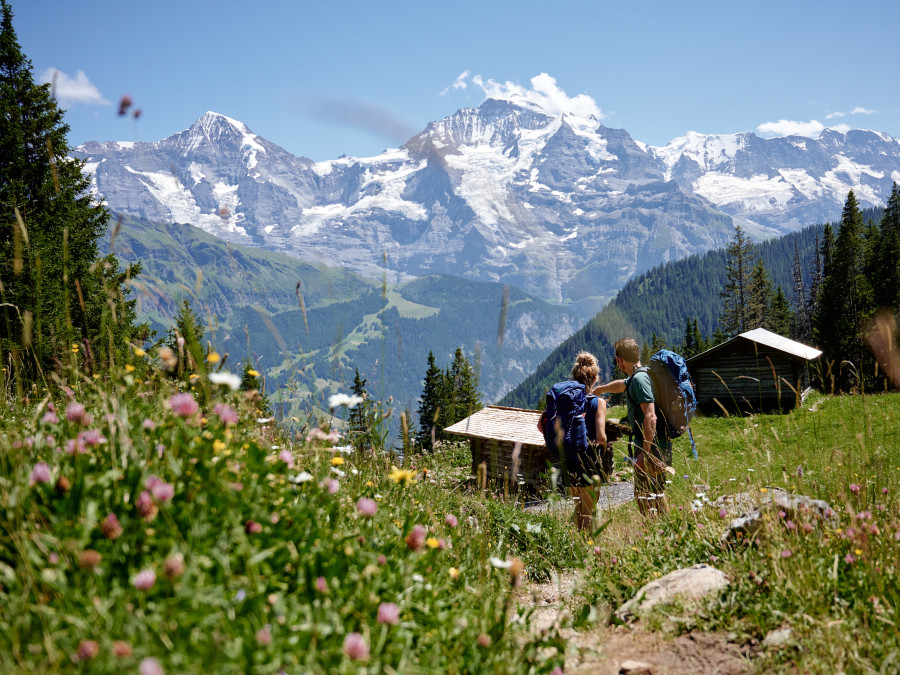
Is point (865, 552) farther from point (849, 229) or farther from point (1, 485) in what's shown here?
point (849, 229)

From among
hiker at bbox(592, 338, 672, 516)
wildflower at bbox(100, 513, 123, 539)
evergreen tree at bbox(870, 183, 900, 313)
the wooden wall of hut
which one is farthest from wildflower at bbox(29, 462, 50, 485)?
evergreen tree at bbox(870, 183, 900, 313)

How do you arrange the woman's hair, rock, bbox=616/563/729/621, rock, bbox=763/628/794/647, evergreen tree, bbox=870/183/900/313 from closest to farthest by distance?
rock, bbox=763/628/794/647, rock, bbox=616/563/729/621, the woman's hair, evergreen tree, bbox=870/183/900/313

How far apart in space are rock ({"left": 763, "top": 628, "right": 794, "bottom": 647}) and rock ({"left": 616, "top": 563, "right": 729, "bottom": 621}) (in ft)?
1.51

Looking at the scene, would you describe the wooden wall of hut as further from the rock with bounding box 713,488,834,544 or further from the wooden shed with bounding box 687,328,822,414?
the rock with bounding box 713,488,834,544

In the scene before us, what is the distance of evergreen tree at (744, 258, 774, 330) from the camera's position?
62344 millimetres

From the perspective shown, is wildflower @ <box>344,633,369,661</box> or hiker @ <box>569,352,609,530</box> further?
hiker @ <box>569,352,609,530</box>

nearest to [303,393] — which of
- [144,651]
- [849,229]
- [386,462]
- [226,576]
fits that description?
[386,462]

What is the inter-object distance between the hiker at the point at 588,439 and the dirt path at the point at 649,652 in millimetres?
2044

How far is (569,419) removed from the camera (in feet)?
19.7

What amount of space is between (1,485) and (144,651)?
1.07m

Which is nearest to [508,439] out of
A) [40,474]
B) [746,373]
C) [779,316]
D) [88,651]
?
[40,474]

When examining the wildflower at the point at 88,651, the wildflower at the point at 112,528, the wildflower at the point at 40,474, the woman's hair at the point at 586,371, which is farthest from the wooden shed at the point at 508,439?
the wildflower at the point at 88,651

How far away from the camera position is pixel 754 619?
281 centimetres

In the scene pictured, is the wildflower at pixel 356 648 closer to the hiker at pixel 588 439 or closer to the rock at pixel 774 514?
the rock at pixel 774 514
